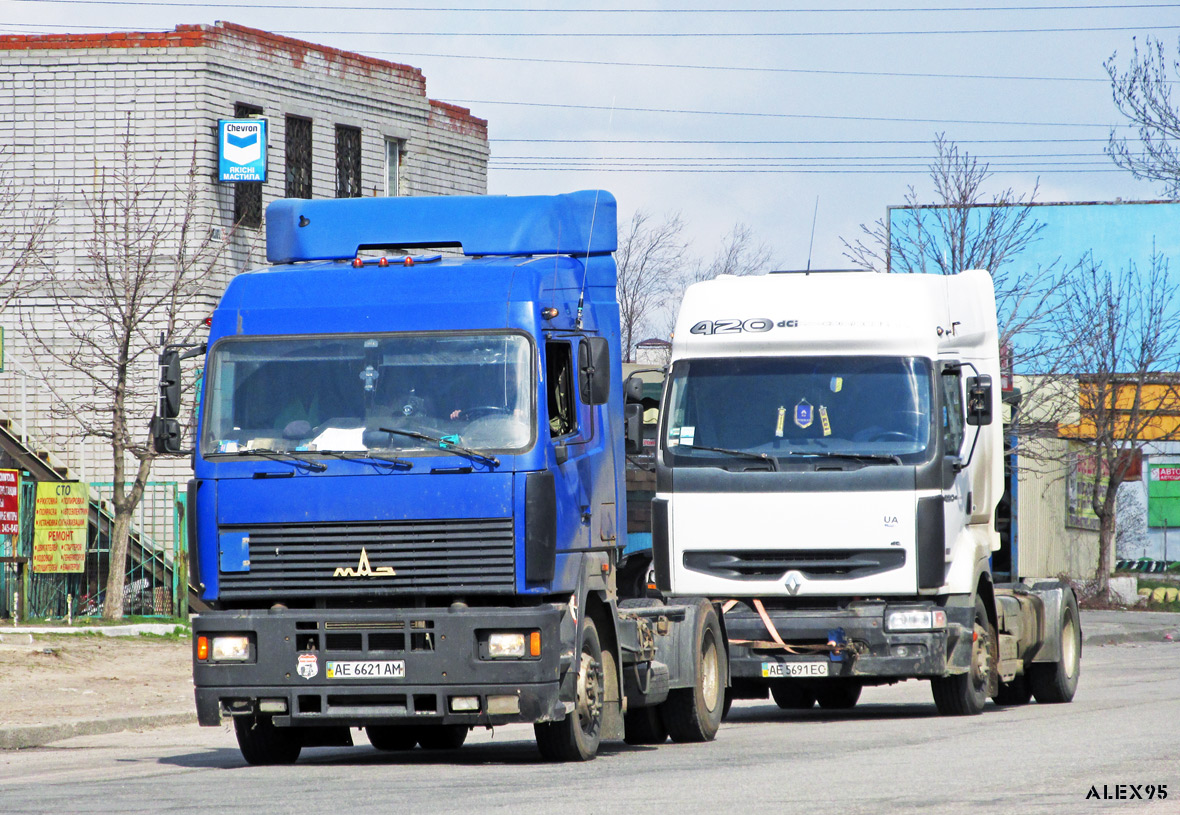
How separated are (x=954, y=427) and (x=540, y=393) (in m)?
5.17

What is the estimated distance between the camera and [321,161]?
32188 millimetres

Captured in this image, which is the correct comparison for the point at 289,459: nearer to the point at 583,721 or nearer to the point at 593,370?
the point at 593,370

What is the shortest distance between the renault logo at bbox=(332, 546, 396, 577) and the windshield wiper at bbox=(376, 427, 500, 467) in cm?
73

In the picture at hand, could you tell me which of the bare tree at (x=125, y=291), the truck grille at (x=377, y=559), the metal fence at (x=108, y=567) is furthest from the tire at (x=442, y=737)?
the bare tree at (x=125, y=291)

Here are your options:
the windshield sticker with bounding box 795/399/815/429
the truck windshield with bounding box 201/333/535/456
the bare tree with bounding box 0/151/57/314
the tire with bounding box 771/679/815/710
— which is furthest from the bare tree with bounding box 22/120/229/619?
the truck windshield with bounding box 201/333/535/456

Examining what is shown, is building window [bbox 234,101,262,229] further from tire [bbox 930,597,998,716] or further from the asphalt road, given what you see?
tire [bbox 930,597,998,716]

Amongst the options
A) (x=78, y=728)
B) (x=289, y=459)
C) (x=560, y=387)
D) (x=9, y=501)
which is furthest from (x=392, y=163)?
(x=289, y=459)

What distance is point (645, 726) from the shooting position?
13.6 meters

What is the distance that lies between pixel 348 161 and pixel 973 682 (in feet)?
66.0

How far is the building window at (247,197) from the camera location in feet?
99.9

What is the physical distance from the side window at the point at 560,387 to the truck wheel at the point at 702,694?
2718 millimetres

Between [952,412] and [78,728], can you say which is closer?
[78,728]

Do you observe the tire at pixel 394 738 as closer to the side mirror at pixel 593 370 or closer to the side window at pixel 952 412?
the side mirror at pixel 593 370

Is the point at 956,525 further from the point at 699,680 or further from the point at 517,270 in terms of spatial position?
the point at 517,270
